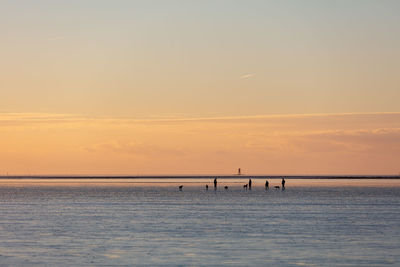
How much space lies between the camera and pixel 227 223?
2375 inches

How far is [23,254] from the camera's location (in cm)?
3988

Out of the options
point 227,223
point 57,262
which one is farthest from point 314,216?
point 57,262

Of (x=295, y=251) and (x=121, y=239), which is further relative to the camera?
(x=121, y=239)

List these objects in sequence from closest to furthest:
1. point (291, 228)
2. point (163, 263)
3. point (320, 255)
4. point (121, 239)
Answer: point (163, 263)
point (320, 255)
point (121, 239)
point (291, 228)

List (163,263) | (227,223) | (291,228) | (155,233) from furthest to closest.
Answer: (227,223) < (291,228) < (155,233) < (163,263)

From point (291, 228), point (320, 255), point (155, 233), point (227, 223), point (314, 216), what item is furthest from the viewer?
point (314, 216)

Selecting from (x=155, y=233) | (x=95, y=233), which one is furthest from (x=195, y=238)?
(x=95, y=233)

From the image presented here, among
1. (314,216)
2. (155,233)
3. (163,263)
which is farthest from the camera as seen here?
(314,216)

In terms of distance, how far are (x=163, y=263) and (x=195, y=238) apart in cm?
1151

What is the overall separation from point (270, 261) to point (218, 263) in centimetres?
265

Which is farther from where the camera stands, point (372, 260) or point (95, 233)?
point (95, 233)

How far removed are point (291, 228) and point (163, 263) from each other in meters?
20.9

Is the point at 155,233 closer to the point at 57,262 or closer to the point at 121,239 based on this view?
the point at 121,239

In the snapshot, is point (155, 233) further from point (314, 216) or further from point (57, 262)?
point (314, 216)
